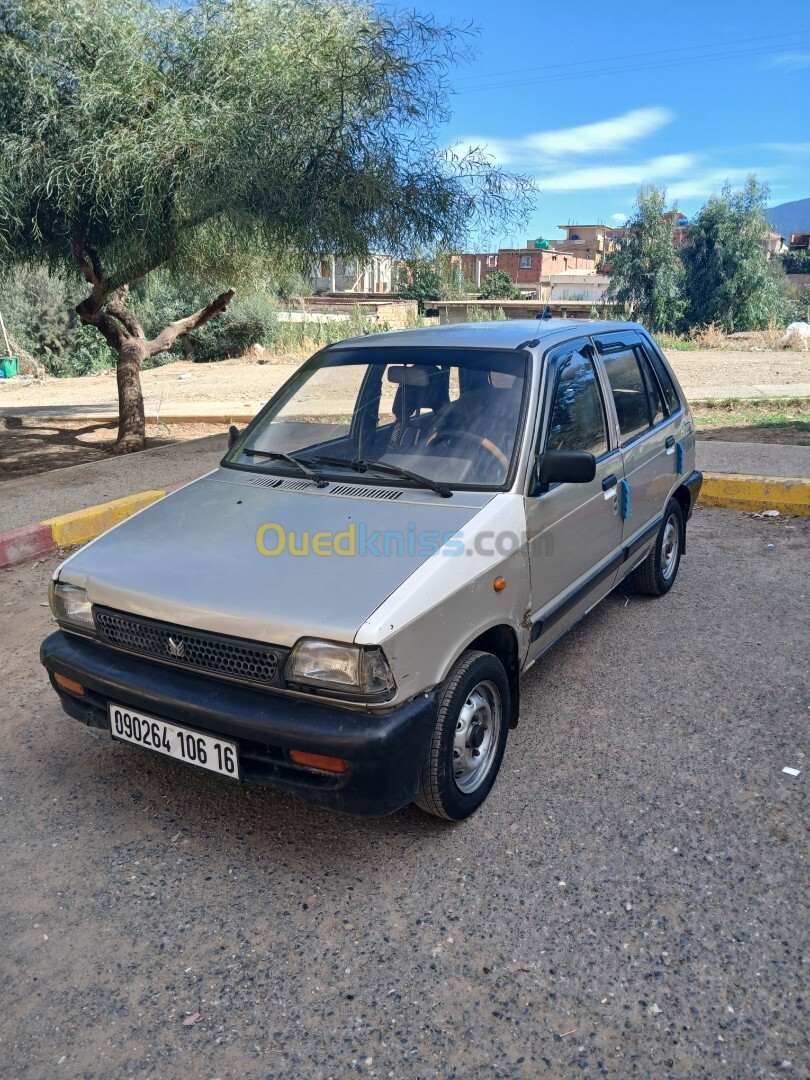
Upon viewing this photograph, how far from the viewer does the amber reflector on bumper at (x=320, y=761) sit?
2.59 metres

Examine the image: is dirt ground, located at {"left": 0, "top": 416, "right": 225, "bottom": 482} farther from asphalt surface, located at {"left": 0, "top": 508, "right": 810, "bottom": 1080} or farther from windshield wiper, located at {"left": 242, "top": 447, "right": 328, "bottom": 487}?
asphalt surface, located at {"left": 0, "top": 508, "right": 810, "bottom": 1080}

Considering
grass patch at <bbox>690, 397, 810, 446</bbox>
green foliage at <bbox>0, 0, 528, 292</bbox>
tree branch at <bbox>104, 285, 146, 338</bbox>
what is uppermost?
green foliage at <bbox>0, 0, 528, 292</bbox>

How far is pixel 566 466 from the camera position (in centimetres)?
330

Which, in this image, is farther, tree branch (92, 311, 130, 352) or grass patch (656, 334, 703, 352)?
grass patch (656, 334, 703, 352)

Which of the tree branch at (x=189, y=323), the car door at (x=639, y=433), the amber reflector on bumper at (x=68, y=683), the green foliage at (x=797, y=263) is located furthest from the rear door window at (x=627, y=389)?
the green foliage at (x=797, y=263)

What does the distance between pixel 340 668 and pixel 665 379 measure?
139 inches

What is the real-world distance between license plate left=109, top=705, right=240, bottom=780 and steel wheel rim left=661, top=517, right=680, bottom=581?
3371mm

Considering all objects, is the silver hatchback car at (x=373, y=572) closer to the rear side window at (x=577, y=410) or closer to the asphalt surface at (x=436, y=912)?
the rear side window at (x=577, y=410)

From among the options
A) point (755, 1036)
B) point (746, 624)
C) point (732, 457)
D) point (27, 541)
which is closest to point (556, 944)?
point (755, 1036)

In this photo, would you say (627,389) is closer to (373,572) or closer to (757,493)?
(373,572)

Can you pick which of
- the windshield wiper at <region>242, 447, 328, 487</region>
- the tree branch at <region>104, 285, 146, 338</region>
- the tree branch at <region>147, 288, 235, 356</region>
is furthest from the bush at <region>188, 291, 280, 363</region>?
the windshield wiper at <region>242, 447, 328, 487</region>

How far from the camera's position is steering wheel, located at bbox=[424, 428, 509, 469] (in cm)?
341

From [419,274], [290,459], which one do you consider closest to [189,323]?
[419,274]

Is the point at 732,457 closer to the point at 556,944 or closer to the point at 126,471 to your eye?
the point at 126,471
